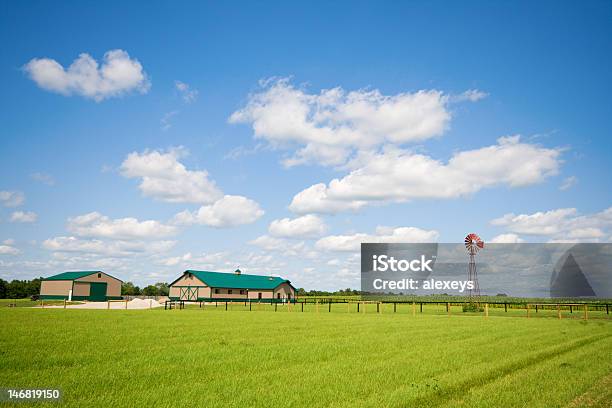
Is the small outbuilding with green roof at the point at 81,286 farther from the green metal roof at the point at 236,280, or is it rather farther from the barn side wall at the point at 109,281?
the green metal roof at the point at 236,280

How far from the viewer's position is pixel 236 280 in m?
93.6

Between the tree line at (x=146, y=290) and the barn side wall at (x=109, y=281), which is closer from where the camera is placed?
the barn side wall at (x=109, y=281)

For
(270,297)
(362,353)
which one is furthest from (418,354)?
(270,297)

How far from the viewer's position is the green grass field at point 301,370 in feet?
33.2

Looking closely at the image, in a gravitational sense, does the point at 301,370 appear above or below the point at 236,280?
below

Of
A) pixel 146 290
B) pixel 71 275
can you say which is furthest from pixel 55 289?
pixel 146 290

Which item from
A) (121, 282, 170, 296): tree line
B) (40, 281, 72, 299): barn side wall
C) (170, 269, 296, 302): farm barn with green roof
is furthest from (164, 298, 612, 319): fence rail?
(121, 282, 170, 296): tree line

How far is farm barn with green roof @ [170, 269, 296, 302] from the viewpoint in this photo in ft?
277

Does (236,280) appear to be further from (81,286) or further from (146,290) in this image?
(146,290)

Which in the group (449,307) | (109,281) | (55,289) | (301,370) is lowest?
(301,370)

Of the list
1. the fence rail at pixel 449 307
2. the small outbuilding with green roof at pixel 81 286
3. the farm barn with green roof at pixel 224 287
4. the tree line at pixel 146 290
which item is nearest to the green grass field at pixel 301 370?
the fence rail at pixel 449 307

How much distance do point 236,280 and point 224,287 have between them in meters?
7.28

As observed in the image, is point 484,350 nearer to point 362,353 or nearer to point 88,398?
point 362,353

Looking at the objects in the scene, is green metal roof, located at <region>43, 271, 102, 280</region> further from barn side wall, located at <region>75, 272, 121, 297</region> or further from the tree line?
the tree line
